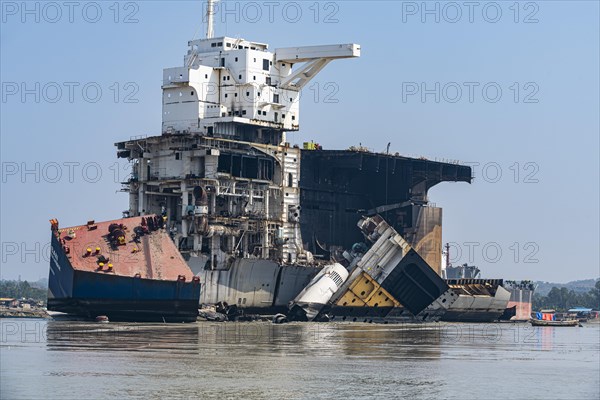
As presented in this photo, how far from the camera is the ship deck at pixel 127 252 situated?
78.0 meters

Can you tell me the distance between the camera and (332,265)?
94.3m

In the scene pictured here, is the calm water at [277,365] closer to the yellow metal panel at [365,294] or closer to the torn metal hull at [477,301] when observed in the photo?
the yellow metal panel at [365,294]

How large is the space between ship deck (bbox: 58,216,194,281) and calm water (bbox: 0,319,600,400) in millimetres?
4405

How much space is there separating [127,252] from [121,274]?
219 cm

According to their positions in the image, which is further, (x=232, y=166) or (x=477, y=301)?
(x=477, y=301)

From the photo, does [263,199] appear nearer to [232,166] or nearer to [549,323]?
[232,166]

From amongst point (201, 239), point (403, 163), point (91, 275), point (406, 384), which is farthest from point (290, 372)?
Result: point (403, 163)

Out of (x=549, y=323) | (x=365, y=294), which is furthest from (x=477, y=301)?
(x=365, y=294)

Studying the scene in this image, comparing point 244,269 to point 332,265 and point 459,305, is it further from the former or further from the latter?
point 459,305

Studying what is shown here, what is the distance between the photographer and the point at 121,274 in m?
78.2

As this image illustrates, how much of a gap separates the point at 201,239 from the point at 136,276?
39.6ft

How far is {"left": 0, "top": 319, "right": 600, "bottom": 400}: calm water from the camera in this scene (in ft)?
139

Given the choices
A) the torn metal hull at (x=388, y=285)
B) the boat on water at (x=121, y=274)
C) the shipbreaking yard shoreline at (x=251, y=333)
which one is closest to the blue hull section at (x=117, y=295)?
the boat on water at (x=121, y=274)

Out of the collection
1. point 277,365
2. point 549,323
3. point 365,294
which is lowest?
point 277,365
